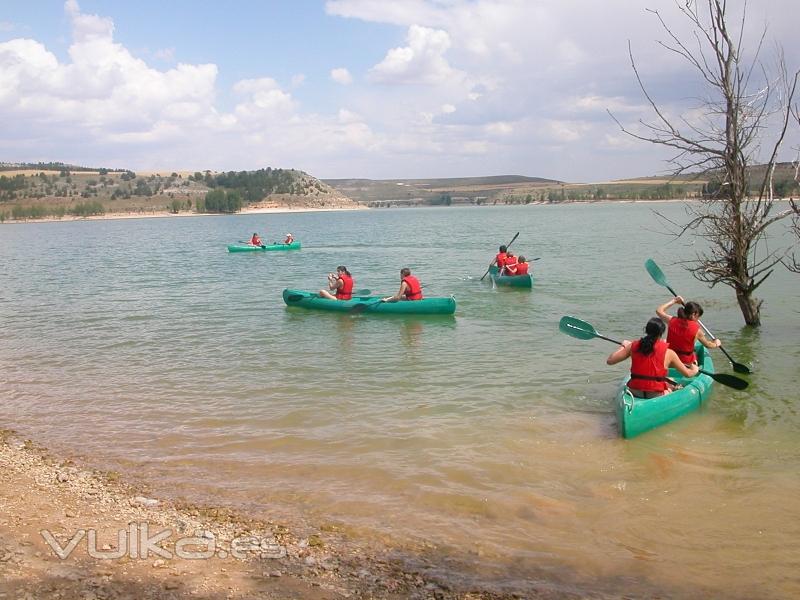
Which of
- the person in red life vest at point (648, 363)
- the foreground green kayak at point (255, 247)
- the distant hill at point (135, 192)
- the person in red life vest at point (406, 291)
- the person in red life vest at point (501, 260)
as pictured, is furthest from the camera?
the distant hill at point (135, 192)

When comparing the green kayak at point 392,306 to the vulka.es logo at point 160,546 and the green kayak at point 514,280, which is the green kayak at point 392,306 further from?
the vulka.es logo at point 160,546

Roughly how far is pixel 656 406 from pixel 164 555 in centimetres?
609

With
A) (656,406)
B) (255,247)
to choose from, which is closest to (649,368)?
(656,406)

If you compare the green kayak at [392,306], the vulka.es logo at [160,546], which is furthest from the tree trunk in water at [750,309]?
the vulka.es logo at [160,546]

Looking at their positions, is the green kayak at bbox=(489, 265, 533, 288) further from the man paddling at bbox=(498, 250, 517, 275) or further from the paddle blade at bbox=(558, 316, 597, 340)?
the paddle blade at bbox=(558, 316, 597, 340)

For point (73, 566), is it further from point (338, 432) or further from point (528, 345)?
point (528, 345)

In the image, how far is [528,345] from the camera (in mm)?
13594

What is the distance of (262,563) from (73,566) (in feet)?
4.33

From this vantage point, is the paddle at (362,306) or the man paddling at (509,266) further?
the man paddling at (509,266)

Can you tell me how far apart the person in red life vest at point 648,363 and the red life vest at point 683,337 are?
2.90 ft

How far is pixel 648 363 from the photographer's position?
28.0 ft

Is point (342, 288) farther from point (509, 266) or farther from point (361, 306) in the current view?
point (509, 266)

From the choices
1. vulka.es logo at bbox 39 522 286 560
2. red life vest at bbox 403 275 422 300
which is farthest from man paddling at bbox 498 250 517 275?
vulka.es logo at bbox 39 522 286 560

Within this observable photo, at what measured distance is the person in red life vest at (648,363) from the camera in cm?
841
